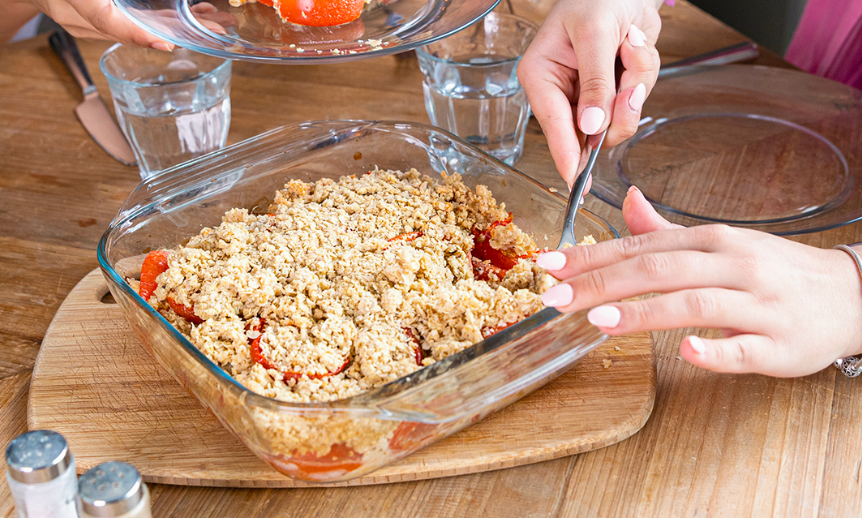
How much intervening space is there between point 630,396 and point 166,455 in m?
0.59

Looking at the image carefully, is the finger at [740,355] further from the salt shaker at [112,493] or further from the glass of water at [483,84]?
the glass of water at [483,84]

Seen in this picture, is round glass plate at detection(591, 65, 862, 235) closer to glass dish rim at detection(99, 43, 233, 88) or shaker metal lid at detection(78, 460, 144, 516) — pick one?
glass dish rim at detection(99, 43, 233, 88)

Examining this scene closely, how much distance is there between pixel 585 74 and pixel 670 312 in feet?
1.42

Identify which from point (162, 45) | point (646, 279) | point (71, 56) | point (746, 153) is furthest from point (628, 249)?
point (71, 56)

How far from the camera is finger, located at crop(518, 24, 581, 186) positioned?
1031mm

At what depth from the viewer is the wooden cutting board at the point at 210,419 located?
0.85 metres

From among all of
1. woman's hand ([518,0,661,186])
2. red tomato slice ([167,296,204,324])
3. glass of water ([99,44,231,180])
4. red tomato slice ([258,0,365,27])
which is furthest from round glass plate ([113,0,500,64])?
red tomato slice ([167,296,204,324])

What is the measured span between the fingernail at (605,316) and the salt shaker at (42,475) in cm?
55

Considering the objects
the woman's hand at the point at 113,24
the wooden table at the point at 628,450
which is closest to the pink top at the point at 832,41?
the wooden table at the point at 628,450

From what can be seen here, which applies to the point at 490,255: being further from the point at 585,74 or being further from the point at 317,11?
the point at 317,11

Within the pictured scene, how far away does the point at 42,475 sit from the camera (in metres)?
0.66

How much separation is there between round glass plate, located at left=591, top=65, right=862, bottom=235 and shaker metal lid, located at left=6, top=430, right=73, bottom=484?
3.21 feet

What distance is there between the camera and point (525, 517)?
81 centimetres

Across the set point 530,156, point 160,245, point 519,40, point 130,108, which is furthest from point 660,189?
point 130,108
